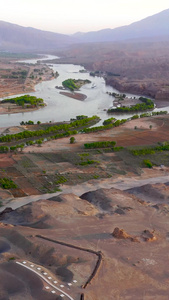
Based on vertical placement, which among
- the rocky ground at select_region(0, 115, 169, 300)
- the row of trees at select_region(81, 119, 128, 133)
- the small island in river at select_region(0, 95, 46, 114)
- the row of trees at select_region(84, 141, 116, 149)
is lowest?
the rocky ground at select_region(0, 115, 169, 300)

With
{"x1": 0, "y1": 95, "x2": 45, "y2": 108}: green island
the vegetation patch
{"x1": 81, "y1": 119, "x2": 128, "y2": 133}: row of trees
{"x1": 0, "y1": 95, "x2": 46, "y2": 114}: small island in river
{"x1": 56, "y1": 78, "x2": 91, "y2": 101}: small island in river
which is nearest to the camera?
the vegetation patch

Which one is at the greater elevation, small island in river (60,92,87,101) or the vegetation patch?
small island in river (60,92,87,101)

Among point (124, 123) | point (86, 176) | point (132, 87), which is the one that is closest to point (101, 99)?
point (132, 87)

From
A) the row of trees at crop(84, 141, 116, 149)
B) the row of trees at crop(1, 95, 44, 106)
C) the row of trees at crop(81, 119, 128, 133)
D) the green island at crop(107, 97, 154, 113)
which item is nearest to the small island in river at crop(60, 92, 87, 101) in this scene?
the row of trees at crop(1, 95, 44, 106)

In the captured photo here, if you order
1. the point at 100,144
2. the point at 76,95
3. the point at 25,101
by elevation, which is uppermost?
the point at 76,95

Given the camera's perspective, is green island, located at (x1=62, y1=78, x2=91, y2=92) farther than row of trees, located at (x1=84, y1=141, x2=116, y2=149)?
Yes

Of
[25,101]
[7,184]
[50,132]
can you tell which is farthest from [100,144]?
[25,101]

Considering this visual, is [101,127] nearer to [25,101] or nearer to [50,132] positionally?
[50,132]

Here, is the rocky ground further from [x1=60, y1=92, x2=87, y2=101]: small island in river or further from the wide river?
[x1=60, y1=92, x2=87, y2=101]: small island in river

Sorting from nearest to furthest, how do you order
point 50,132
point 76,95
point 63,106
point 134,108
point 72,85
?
point 50,132 < point 134,108 < point 63,106 < point 76,95 < point 72,85

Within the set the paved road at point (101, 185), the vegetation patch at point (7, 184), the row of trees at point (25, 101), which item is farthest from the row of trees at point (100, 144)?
the row of trees at point (25, 101)

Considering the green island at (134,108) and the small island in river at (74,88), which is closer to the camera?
the green island at (134,108)

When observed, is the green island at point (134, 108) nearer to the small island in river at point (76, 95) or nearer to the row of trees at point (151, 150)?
the small island in river at point (76, 95)
